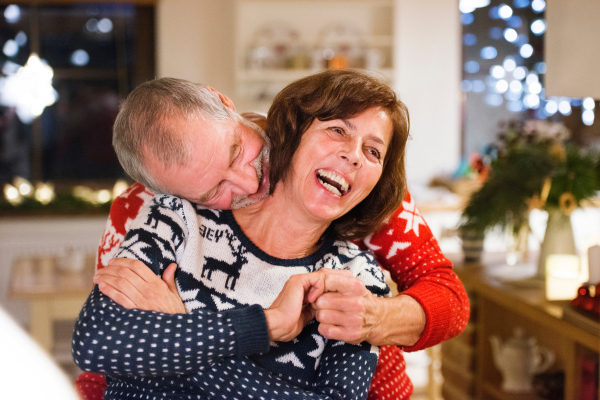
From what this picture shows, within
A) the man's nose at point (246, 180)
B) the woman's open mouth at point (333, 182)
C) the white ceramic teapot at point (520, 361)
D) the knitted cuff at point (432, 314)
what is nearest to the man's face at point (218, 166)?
the man's nose at point (246, 180)

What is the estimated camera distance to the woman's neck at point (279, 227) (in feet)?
4.21

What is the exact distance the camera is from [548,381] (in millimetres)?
2297

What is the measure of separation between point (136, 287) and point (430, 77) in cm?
467

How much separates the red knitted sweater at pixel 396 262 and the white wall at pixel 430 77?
12.8 feet

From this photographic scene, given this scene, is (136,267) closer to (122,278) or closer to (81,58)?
(122,278)

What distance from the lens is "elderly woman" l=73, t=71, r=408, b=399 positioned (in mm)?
1132

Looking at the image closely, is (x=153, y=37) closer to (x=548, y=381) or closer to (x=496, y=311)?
(x=496, y=311)

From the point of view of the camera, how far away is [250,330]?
102 centimetres

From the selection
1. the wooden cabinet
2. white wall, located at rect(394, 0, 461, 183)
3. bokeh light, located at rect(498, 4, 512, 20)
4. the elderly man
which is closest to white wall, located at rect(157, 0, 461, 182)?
white wall, located at rect(394, 0, 461, 183)

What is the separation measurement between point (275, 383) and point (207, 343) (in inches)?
7.6

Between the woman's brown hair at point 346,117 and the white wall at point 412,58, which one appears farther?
the white wall at point 412,58

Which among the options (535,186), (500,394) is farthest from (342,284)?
(500,394)

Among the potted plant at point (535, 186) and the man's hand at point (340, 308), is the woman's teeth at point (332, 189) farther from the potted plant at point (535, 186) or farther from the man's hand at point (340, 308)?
the potted plant at point (535, 186)

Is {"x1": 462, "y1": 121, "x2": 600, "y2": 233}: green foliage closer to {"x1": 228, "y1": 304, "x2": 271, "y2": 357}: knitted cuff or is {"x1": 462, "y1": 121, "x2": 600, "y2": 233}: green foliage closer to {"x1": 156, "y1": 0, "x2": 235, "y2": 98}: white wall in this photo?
{"x1": 228, "y1": 304, "x2": 271, "y2": 357}: knitted cuff
